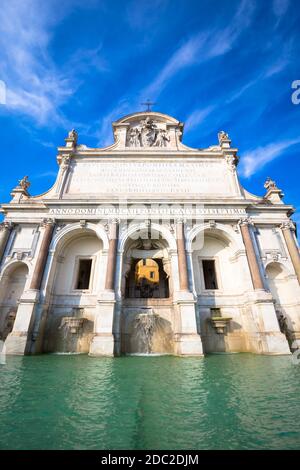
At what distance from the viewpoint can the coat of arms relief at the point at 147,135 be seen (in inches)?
650

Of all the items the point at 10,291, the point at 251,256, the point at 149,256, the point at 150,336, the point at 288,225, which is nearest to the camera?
the point at 150,336

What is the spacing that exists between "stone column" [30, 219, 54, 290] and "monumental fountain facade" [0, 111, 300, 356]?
0.06 m

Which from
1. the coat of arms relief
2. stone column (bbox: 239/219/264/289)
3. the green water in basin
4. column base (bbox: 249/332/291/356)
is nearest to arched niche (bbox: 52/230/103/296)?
the green water in basin

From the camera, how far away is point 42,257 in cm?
1162

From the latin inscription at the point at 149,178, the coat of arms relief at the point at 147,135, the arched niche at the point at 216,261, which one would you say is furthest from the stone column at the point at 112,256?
the coat of arms relief at the point at 147,135

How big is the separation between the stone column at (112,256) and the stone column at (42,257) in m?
3.46

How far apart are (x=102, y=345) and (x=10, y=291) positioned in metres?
6.77

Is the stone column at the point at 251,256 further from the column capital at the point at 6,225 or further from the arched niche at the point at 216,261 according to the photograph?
the column capital at the point at 6,225

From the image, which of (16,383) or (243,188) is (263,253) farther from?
(16,383)

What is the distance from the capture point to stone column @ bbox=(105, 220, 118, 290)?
427 inches

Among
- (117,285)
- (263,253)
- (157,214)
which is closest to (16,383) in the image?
(117,285)

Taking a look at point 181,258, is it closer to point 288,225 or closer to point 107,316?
point 107,316

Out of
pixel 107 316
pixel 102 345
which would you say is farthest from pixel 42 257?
pixel 102 345

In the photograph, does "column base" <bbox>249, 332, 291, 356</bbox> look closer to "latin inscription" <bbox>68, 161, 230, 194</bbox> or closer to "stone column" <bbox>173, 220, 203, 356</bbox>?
"stone column" <bbox>173, 220, 203, 356</bbox>
